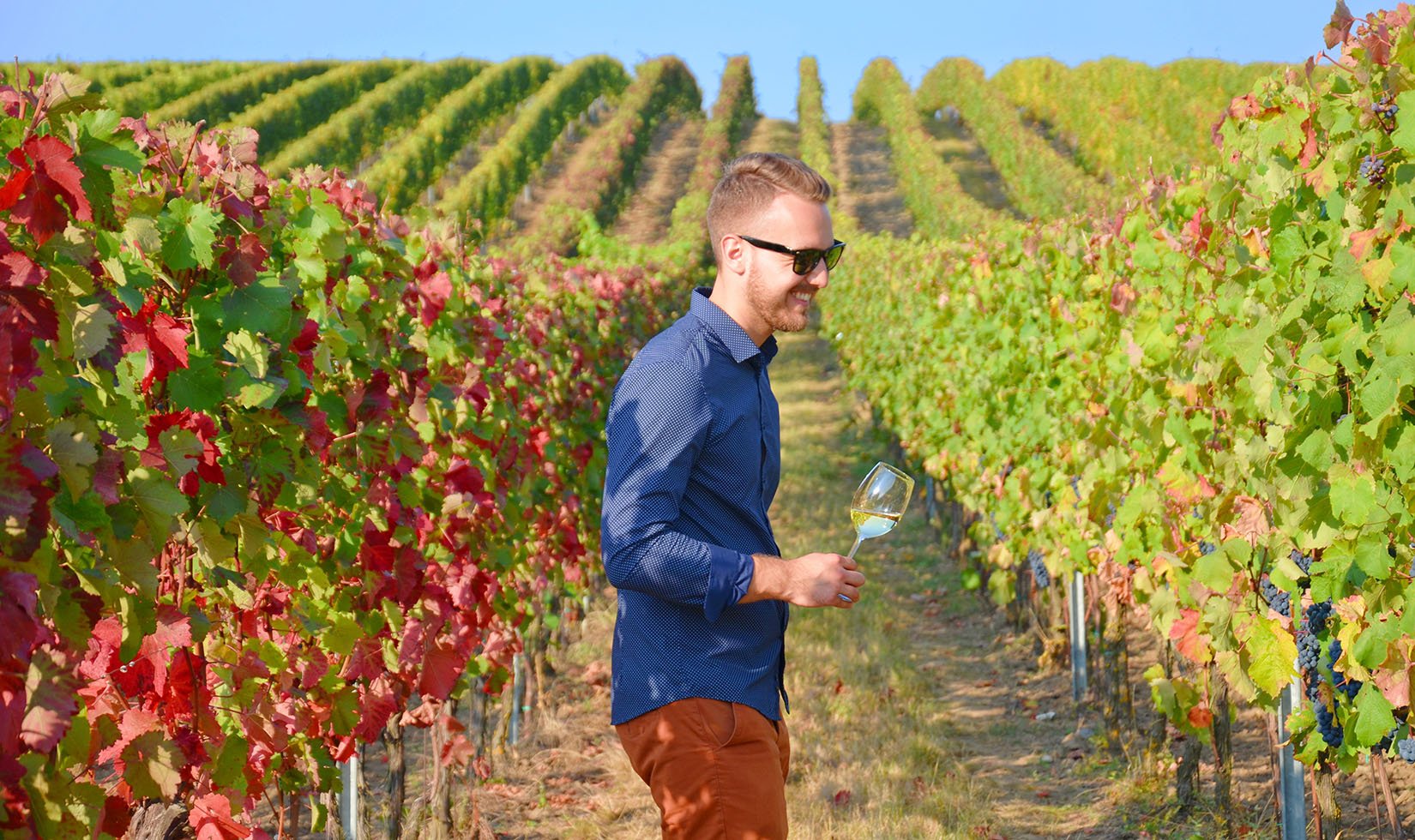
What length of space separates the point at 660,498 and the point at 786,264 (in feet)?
1.80

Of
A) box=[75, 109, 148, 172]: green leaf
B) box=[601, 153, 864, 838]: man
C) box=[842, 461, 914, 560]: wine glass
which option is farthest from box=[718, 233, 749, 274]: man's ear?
box=[75, 109, 148, 172]: green leaf

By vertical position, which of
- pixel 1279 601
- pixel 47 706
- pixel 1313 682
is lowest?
pixel 1313 682

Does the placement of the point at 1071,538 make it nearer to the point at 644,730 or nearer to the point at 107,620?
the point at 644,730

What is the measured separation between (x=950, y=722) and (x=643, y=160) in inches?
1839

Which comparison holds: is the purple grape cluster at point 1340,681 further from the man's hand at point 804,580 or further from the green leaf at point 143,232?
the green leaf at point 143,232

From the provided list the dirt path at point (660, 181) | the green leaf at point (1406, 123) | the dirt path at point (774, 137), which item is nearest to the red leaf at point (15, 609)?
the green leaf at point (1406, 123)

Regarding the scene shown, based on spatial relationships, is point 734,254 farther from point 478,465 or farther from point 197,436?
point 478,465

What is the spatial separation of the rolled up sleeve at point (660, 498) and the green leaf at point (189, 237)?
31.9 inches

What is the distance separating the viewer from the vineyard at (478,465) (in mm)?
1894

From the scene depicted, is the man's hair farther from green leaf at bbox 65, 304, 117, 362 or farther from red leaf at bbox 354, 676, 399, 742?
red leaf at bbox 354, 676, 399, 742

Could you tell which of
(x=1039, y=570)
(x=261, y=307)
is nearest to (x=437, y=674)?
(x=261, y=307)

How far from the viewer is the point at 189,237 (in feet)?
7.80

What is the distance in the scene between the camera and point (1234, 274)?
3.56 metres

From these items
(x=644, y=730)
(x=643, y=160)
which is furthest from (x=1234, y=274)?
(x=643, y=160)
